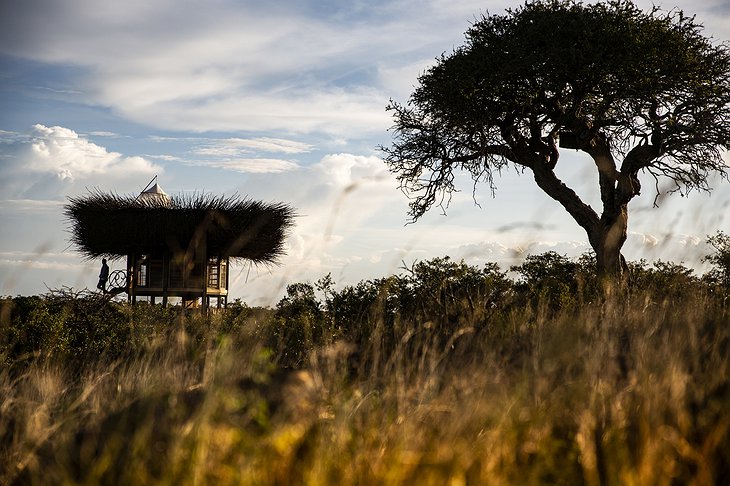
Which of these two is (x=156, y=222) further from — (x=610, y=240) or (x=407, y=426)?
(x=407, y=426)

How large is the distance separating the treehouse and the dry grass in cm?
1635

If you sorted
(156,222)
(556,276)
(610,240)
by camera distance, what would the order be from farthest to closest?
1. (156,222)
2. (610,240)
3. (556,276)

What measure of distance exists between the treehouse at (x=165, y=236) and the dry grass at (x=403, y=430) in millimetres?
16349

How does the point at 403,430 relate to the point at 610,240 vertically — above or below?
below

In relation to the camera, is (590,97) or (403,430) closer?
(403,430)

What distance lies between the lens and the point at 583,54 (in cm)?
1529

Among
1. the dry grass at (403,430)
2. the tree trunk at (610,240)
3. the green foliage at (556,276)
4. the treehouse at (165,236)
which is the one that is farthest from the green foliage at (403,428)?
the treehouse at (165,236)

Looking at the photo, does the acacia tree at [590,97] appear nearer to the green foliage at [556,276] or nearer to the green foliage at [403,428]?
the green foliage at [556,276]

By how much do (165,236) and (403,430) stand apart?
18.7m

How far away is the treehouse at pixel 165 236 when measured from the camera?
67.9ft

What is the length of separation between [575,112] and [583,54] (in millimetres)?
1249

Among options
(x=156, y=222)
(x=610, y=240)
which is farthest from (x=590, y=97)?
(x=156, y=222)

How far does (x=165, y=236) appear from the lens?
20.9 meters

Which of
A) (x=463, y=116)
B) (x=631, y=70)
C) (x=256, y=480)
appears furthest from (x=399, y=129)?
(x=256, y=480)
